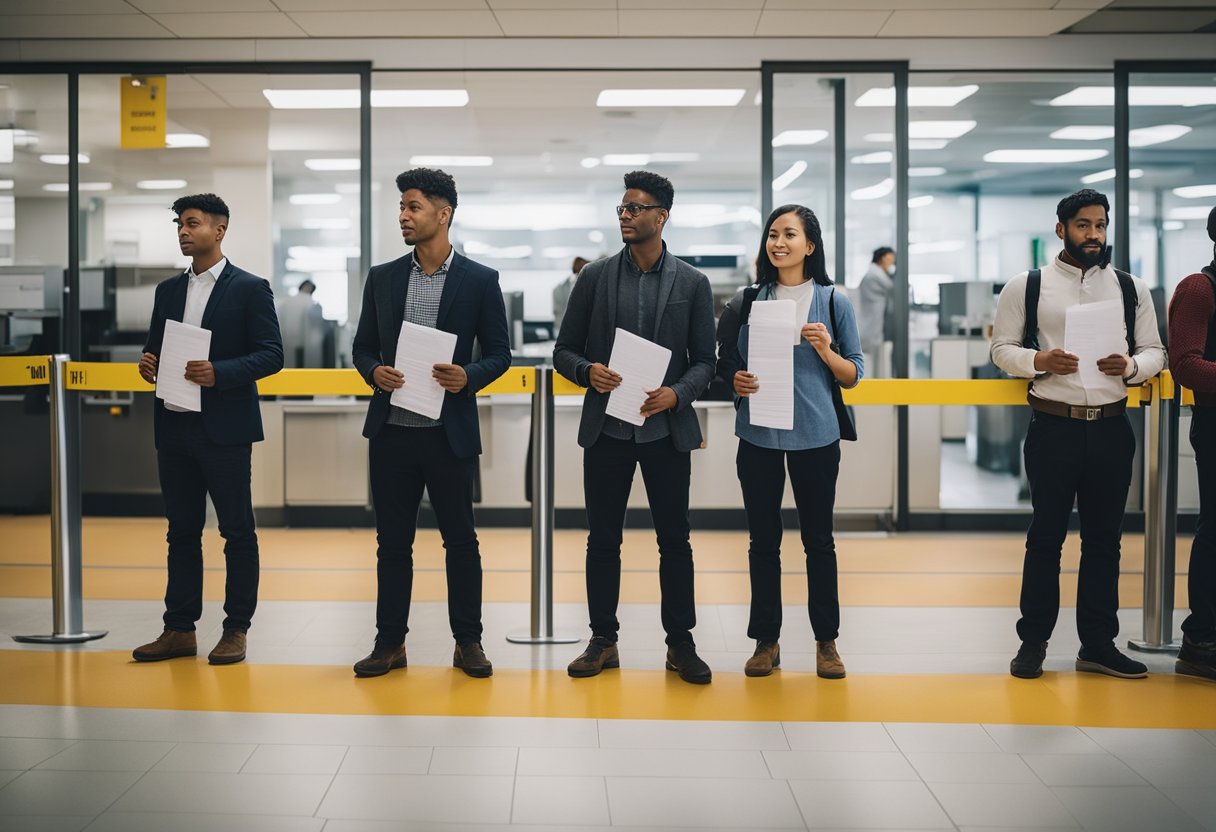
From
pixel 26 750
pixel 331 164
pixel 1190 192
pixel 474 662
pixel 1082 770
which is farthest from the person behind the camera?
pixel 331 164

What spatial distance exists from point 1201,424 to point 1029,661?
1032mm

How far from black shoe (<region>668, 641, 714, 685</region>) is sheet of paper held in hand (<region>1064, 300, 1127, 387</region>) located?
1.60m

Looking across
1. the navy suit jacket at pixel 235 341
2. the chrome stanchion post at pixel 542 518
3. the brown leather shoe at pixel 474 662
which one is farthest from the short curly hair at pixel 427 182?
the brown leather shoe at pixel 474 662

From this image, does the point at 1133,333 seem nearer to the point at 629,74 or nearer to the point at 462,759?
the point at 462,759

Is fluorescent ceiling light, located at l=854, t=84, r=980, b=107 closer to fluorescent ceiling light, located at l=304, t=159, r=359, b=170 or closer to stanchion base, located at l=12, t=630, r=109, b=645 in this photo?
fluorescent ceiling light, located at l=304, t=159, r=359, b=170

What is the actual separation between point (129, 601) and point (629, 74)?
15.6 feet

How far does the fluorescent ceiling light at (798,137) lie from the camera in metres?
7.32

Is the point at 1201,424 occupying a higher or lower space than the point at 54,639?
higher

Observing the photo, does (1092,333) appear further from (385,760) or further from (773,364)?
(385,760)

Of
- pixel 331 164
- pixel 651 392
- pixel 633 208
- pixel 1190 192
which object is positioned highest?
pixel 331 164

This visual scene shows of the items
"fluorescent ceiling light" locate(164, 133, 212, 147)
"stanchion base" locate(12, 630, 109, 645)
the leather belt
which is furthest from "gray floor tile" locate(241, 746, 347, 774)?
"fluorescent ceiling light" locate(164, 133, 212, 147)

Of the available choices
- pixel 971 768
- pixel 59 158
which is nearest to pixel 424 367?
pixel 971 768

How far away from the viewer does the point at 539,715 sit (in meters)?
Result: 3.38

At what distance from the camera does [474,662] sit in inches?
149
